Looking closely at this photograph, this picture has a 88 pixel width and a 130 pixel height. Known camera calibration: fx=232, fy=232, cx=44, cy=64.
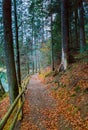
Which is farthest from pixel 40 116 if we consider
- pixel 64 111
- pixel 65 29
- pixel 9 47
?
pixel 65 29

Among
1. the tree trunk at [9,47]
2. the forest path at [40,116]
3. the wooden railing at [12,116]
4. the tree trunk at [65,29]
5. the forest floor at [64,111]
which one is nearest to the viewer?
the wooden railing at [12,116]

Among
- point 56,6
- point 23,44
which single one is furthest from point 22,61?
point 56,6

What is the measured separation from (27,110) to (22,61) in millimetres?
33834

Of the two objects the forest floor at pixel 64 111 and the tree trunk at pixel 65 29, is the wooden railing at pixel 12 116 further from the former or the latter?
the tree trunk at pixel 65 29

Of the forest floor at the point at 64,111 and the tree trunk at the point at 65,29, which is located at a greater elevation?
the tree trunk at the point at 65,29

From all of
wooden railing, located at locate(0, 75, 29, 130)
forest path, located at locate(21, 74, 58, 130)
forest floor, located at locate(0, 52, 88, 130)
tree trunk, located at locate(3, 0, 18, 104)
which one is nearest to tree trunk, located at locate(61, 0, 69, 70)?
forest floor, located at locate(0, 52, 88, 130)

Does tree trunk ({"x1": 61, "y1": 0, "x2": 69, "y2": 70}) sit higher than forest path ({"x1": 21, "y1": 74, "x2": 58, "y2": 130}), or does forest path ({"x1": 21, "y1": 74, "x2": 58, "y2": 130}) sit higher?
tree trunk ({"x1": 61, "y1": 0, "x2": 69, "y2": 70})

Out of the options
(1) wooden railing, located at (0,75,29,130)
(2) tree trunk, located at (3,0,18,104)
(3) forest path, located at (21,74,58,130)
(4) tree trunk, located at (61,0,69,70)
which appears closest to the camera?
(1) wooden railing, located at (0,75,29,130)

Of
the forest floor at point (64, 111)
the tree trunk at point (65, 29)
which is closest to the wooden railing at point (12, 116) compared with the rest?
the forest floor at point (64, 111)

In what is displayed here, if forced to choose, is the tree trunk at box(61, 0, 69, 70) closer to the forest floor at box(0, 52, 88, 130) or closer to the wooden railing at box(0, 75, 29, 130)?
the forest floor at box(0, 52, 88, 130)

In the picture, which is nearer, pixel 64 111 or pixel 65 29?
pixel 64 111

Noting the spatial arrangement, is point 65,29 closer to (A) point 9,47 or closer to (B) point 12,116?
(A) point 9,47

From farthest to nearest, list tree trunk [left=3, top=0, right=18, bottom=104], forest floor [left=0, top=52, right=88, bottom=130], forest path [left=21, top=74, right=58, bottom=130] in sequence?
tree trunk [left=3, top=0, right=18, bottom=104] → forest path [left=21, top=74, right=58, bottom=130] → forest floor [left=0, top=52, right=88, bottom=130]

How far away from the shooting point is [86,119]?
7895mm
